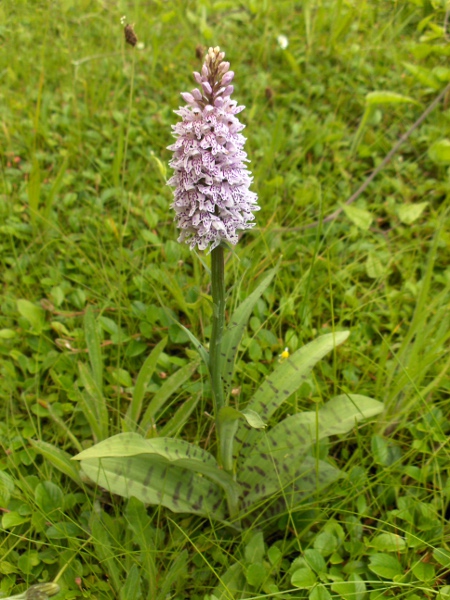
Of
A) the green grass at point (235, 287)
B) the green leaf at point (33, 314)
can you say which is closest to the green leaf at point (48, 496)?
the green grass at point (235, 287)

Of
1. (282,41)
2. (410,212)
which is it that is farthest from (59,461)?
(282,41)

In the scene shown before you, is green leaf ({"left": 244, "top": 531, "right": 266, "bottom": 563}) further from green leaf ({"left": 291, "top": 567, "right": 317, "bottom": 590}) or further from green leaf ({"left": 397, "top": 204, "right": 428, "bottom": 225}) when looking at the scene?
green leaf ({"left": 397, "top": 204, "right": 428, "bottom": 225})

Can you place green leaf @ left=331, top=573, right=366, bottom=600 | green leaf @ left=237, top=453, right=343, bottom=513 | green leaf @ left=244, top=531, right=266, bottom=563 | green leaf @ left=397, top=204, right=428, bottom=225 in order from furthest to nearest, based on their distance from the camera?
green leaf @ left=397, top=204, right=428, bottom=225
green leaf @ left=237, top=453, right=343, bottom=513
green leaf @ left=244, top=531, right=266, bottom=563
green leaf @ left=331, top=573, right=366, bottom=600

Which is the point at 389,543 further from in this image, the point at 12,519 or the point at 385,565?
the point at 12,519

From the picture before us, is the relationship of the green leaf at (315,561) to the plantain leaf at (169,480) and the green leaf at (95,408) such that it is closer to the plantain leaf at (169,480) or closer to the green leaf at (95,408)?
the plantain leaf at (169,480)

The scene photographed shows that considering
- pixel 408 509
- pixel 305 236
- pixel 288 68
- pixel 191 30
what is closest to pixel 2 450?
pixel 408 509

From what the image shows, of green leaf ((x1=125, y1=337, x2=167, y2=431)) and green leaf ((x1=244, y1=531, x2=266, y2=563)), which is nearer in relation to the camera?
green leaf ((x1=244, y1=531, x2=266, y2=563))

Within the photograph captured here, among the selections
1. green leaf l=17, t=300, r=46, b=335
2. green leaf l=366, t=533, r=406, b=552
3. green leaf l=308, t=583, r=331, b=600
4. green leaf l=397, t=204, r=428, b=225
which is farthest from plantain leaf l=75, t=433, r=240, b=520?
green leaf l=397, t=204, r=428, b=225

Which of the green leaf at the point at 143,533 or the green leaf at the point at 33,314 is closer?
the green leaf at the point at 143,533
